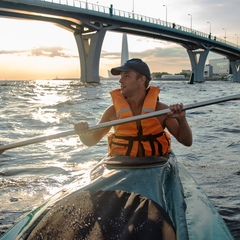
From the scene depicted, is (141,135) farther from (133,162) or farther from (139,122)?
(133,162)

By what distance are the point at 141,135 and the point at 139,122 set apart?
14cm

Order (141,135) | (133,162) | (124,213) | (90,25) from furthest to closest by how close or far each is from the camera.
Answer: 1. (90,25)
2. (141,135)
3. (133,162)
4. (124,213)

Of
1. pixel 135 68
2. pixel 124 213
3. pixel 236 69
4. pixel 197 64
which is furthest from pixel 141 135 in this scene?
pixel 236 69

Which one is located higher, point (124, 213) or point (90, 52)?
point (90, 52)

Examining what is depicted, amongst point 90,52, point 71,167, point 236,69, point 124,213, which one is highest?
point 90,52

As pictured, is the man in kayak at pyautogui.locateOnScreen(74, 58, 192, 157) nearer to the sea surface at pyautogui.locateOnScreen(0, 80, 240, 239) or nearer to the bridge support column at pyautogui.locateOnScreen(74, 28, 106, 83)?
the sea surface at pyautogui.locateOnScreen(0, 80, 240, 239)

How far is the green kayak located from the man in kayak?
1.76 feet

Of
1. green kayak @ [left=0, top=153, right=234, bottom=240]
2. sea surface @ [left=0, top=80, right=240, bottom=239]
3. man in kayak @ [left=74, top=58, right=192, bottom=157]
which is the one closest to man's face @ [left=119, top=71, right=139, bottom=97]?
man in kayak @ [left=74, top=58, right=192, bottom=157]

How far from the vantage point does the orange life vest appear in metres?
3.41

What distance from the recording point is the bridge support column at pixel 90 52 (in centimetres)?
5200

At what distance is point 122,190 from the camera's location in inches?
98.3

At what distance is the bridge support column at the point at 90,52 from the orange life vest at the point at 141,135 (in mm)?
48668

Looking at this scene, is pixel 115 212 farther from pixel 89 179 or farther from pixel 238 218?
pixel 238 218

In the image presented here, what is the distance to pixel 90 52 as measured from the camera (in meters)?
53.7
